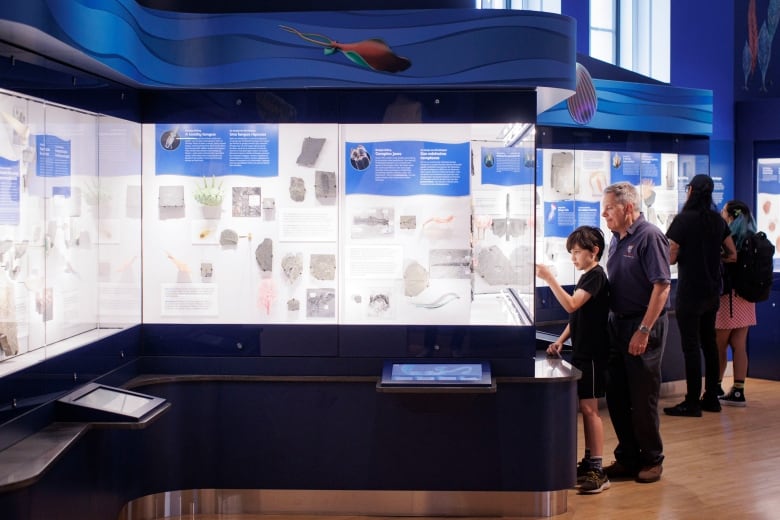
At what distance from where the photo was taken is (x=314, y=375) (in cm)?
498

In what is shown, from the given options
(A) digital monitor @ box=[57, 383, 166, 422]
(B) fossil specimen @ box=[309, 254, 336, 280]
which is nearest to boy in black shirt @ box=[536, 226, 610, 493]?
(B) fossil specimen @ box=[309, 254, 336, 280]

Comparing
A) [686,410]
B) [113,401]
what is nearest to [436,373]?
[113,401]

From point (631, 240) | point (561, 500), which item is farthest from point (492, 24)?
point (561, 500)

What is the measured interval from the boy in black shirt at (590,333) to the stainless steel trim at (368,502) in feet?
1.54

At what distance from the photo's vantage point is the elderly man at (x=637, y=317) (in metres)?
5.26

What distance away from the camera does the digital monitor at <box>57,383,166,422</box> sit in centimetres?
397

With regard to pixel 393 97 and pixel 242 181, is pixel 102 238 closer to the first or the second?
pixel 242 181

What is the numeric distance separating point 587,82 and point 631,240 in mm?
Answer: 2190

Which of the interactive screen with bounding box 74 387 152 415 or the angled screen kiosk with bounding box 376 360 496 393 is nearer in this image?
the interactive screen with bounding box 74 387 152 415

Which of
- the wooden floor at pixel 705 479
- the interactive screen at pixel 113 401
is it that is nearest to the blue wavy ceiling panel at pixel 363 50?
the interactive screen at pixel 113 401

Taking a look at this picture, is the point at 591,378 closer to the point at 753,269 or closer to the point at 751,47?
the point at 753,269

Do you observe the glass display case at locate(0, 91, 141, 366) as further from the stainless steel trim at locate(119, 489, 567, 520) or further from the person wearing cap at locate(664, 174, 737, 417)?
the person wearing cap at locate(664, 174, 737, 417)

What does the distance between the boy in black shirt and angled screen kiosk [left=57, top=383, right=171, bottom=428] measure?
82.7 inches

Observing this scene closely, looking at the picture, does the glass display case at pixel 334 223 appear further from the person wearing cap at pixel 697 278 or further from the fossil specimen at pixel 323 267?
the person wearing cap at pixel 697 278
